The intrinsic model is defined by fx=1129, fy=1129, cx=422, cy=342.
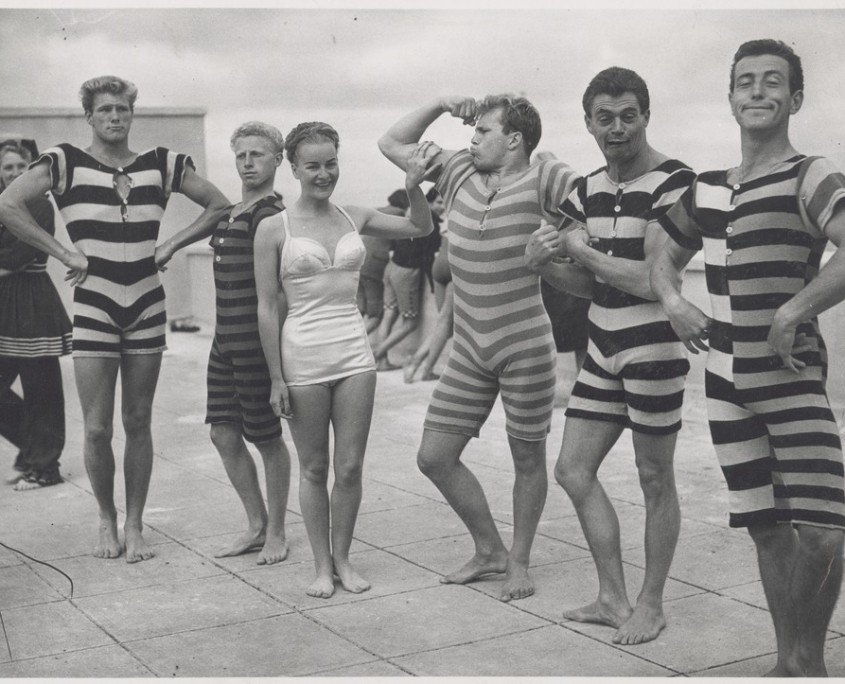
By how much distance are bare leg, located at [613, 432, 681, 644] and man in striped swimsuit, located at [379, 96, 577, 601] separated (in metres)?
0.60

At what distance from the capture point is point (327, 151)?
184 inches

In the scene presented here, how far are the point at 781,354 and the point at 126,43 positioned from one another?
7147 millimetres

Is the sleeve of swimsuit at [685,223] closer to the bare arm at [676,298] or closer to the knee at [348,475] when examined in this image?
the bare arm at [676,298]

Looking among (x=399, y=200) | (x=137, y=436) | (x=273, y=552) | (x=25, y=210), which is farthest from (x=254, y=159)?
(x=399, y=200)

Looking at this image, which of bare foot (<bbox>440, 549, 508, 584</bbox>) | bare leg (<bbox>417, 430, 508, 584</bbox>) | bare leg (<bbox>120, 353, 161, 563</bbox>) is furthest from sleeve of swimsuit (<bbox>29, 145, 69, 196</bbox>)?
bare foot (<bbox>440, 549, 508, 584</bbox>)

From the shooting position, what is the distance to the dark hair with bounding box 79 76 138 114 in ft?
16.7

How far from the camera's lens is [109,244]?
206 inches

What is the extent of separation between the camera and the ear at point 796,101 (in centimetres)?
341

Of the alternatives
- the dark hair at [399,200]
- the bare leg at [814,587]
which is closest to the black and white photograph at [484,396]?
the bare leg at [814,587]

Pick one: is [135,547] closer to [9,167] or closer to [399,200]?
[9,167]

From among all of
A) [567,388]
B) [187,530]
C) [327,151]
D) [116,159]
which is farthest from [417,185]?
[567,388]

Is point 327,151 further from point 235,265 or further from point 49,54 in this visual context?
point 49,54

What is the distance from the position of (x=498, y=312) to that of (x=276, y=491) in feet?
5.02

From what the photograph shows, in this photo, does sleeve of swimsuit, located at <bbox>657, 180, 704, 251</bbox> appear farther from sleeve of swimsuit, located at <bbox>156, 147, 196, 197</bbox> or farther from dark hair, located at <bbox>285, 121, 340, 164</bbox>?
sleeve of swimsuit, located at <bbox>156, 147, 196, 197</bbox>
